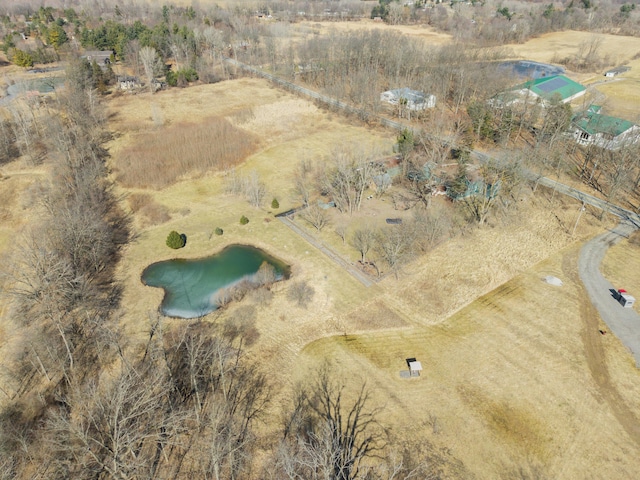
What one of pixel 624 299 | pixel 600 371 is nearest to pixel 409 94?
pixel 624 299

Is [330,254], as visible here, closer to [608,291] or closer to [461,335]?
[461,335]

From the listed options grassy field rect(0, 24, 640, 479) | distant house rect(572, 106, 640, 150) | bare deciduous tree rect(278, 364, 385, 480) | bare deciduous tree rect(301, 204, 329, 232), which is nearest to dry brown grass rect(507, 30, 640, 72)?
distant house rect(572, 106, 640, 150)

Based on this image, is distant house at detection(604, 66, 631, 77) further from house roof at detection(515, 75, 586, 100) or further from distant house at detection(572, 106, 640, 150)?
distant house at detection(572, 106, 640, 150)

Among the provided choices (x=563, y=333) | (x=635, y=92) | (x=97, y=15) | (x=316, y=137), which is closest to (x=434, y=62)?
(x=316, y=137)

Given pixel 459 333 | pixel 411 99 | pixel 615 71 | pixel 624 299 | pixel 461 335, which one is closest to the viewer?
pixel 461 335

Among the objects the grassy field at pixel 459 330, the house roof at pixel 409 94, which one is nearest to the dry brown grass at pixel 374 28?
the house roof at pixel 409 94

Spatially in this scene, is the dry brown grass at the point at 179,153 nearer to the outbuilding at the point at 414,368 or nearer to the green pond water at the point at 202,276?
the green pond water at the point at 202,276
